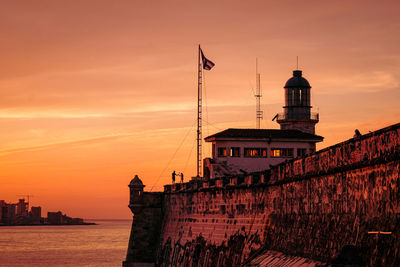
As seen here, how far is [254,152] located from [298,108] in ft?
37.9

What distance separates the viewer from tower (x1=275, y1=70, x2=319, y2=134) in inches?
2879

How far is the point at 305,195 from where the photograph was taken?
96.8 feet

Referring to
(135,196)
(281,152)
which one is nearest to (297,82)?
(281,152)

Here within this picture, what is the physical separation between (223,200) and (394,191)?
2272 cm

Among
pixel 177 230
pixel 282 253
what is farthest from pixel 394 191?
pixel 177 230

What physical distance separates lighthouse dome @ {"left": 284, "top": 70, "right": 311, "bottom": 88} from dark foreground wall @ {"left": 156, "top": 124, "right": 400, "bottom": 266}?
25.3 meters

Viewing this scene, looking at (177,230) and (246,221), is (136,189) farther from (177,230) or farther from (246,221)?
(246,221)

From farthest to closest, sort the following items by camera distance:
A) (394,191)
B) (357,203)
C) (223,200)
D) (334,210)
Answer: (223,200), (334,210), (357,203), (394,191)

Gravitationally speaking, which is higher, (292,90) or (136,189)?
(292,90)

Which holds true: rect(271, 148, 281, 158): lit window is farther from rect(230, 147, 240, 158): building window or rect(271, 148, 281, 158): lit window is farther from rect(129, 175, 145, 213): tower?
rect(129, 175, 145, 213): tower

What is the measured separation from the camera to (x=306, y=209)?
2922 cm

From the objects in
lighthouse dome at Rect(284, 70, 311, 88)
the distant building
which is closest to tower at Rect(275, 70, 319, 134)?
lighthouse dome at Rect(284, 70, 311, 88)

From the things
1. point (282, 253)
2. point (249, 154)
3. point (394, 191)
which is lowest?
point (282, 253)

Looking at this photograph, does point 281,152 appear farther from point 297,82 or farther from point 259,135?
point 297,82
